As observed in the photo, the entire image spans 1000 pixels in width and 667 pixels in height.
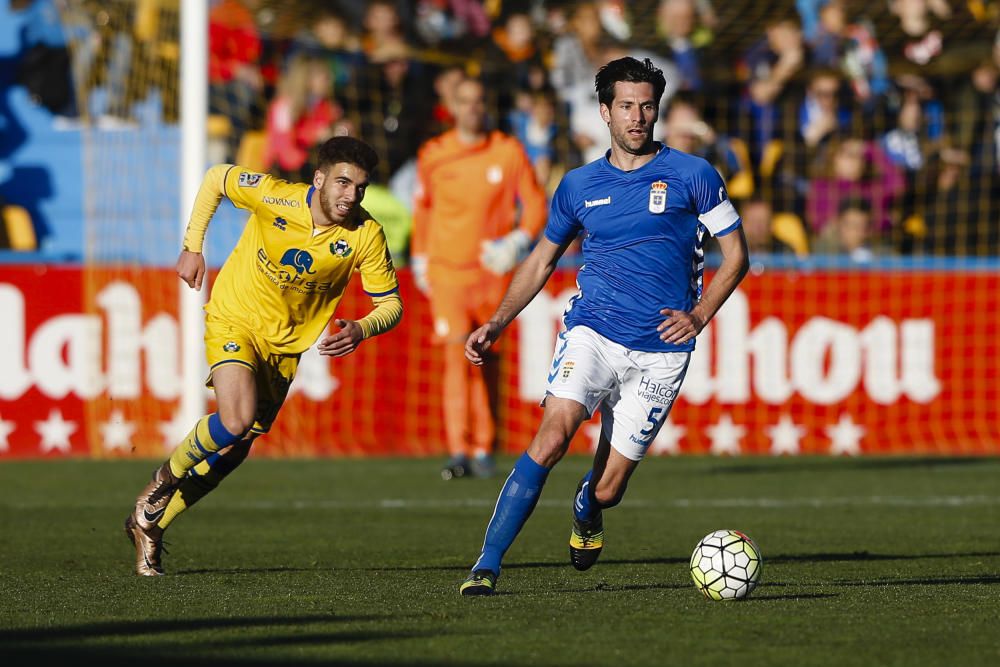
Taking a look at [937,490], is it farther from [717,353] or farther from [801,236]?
[801,236]

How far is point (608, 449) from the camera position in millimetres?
7152

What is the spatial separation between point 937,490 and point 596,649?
6967 mm

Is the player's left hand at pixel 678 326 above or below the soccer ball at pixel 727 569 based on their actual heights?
above

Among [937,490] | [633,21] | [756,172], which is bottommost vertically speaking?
[937,490]

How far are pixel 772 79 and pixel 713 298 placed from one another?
10275 mm

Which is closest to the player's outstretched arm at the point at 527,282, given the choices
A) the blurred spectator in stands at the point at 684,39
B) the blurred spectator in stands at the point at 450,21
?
the blurred spectator in stands at the point at 684,39

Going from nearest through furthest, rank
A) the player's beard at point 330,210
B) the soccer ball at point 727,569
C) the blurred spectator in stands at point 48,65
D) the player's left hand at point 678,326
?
the soccer ball at point 727,569, the player's left hand at point 678,326, the player's beard at point 330,210, the blurred spectator in stands at point 48,65

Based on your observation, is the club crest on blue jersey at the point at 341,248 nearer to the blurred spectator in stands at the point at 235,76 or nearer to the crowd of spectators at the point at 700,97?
the crowd of spectators at the point at 700,97

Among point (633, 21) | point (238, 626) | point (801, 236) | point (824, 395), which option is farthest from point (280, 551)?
point (633, 21)

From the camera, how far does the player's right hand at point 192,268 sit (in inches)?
292

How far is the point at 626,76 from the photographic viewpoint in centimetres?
679

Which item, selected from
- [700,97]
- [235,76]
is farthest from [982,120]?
[235,76]

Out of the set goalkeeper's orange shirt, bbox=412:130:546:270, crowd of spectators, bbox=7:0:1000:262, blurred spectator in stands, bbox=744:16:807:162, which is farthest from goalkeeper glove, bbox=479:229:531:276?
blurred spectator in stands, bbox=744:16:807:162

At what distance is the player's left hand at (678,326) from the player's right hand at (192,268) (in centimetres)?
211
